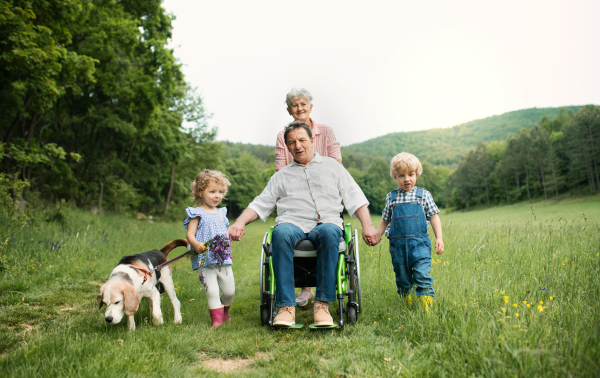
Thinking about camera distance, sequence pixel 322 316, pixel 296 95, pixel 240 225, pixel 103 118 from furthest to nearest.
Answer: pixel 103 118 → pixel 296 95 → pixel 240 225 → pixel 322 316

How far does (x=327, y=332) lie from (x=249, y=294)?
2.06 metres

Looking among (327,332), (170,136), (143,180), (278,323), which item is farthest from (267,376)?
(143,180)

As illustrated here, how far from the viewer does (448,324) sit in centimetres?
256

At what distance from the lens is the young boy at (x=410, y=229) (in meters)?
3.16

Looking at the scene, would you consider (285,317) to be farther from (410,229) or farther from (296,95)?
(296,95)

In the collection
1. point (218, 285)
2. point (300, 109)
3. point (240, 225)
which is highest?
point (300, 109)

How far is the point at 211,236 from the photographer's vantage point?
3469 millimetres

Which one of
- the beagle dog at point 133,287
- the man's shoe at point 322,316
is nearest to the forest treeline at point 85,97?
the beagle dog at point 133,287

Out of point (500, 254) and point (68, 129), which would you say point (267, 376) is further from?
point (68, 129)

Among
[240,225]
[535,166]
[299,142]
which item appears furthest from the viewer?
[535,166]

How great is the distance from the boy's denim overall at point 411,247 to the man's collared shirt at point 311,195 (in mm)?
378

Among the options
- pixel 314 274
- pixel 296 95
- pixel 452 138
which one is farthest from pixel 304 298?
pixel 452 138

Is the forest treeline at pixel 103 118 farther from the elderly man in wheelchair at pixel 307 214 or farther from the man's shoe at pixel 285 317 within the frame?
the man's shoe at pixel 285 317

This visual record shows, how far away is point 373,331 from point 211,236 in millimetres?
1713
